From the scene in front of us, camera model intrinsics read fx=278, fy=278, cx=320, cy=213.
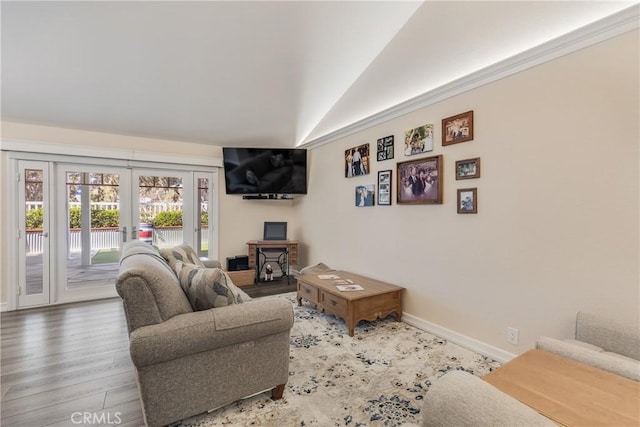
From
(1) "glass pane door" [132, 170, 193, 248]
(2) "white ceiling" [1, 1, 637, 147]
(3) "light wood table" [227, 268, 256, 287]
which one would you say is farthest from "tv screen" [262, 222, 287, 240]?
(2) "white ceiling" [1, 1, 637, 147]

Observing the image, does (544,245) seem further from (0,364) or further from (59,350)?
(0,364)

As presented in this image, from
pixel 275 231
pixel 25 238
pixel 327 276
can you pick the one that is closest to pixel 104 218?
pixel 25 238

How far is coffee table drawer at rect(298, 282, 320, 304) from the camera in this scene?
10.7ft

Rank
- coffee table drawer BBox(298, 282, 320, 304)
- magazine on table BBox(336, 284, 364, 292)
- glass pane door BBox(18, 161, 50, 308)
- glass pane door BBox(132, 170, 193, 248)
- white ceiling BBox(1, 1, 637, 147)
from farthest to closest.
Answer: glass pane door BBox(132, 170, 193, 248)
glass pane door BBox(18, 161, 50, 308)
coffee table drawer BBox(298, 282, 320, 304)
magazine on table BBox(336, 284, 364, 292)
white ceiling BBox(1, 1, 637, 147)

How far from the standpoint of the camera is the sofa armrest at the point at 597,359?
1.21 m

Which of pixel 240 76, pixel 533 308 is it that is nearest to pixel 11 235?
pixel 240 76

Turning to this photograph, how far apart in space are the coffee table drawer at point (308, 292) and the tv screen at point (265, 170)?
191 cm

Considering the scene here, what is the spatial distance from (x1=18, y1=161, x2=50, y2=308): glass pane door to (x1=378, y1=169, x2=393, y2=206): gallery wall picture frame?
14.4 ft

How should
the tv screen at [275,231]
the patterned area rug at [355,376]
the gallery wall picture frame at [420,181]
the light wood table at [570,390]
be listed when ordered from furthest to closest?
the tv screen at [275,231] < the gallery wall picture frame at [420,181] < the patterned area rug at [355,376] < the light wood table at [570,390]

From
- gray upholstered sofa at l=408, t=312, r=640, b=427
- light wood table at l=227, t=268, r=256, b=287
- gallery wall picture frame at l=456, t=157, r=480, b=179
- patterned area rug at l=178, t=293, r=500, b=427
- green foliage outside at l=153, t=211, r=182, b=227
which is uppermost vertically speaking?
gallery wall picture frame at l=456, t=157, r=480, b=179

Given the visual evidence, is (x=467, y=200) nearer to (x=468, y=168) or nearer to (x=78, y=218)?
(x=468, y=168)

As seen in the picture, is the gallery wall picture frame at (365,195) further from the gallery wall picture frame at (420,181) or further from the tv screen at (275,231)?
the tv screen at (275,231)

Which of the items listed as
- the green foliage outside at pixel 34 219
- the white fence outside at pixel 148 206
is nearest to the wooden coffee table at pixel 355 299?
the white fence outside at pixel 148 206

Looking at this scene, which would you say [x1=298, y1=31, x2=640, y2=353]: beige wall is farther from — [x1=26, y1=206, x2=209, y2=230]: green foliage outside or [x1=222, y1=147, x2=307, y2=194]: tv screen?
[x1=26, y1=206, x2=209, y2=230]: green foliage outside
